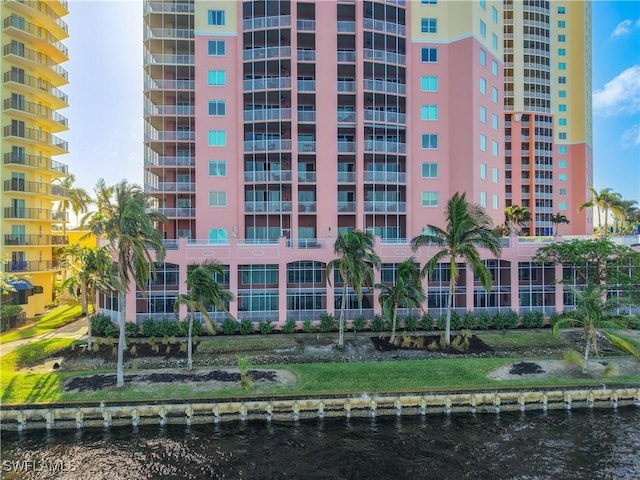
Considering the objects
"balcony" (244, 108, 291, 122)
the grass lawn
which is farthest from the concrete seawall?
"balcony" (244, 108, 291, 122)

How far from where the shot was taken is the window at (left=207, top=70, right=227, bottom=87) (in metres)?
42.2

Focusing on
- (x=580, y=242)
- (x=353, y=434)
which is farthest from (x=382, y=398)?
(x=580, y=242)

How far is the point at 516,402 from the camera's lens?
22703 millimetres

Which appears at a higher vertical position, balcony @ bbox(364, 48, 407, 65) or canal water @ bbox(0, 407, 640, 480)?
balcony @ bbox(364, 48, 407, 65)

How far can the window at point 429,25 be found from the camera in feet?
144

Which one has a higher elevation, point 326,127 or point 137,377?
point 326,127

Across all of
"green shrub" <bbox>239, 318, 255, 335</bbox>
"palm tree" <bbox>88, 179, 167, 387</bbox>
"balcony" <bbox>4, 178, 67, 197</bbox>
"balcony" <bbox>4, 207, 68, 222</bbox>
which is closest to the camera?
"palm tree" <bbox>88, 179, 167, 387</bbox>

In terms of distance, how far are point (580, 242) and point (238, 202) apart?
3190cm

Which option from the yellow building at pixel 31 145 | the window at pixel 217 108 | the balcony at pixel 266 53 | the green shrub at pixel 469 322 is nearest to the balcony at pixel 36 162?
the yellow building at pixel 31 145

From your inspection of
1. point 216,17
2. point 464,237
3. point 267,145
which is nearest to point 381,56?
point 267,145

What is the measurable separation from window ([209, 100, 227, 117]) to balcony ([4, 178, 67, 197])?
20.9 metres

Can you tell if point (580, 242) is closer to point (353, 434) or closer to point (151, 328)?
point (353, 434)

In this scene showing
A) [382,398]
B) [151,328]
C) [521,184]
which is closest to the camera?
[382,398]

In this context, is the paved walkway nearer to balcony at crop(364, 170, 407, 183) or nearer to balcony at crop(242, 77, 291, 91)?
balcony at crop(242, 77, 291, 91)
